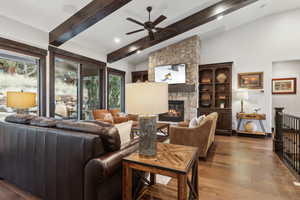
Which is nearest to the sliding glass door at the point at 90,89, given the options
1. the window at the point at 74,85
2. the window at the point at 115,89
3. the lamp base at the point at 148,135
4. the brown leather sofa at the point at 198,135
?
the window at the point at 74,85

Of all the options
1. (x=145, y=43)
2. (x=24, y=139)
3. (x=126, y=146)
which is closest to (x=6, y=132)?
(x=24, y=139)

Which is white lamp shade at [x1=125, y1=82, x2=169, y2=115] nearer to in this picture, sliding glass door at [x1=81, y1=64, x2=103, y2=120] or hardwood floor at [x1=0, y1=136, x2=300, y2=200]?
hardwood floor at [x1=0, y1=136, x2=300, y2=200]

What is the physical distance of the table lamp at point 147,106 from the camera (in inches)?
51.9

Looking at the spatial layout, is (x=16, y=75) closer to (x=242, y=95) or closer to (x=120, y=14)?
(x=120, y=14)

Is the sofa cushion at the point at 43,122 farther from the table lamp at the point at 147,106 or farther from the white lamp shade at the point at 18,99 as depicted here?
the white lamp shade at the point at 18,99

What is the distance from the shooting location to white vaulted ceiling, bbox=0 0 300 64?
286 centimetres

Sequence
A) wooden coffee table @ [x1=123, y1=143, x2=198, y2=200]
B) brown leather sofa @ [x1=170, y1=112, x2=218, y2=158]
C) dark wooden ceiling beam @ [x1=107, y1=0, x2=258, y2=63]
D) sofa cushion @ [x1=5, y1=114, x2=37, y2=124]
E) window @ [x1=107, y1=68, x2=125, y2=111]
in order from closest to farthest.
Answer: wooden coffee table @ [x1=123, y1=143, x2=198, y2=200] → sofa cushion @ [x1=5, y1=114, x2=37, y2=124] → brown leather sofa @ [x1=170, y1=112, x2=218, y2=158] → dark wooden ceiling beam @ [x1=107, y1=0, x2=258, y2=63] → window @ [x1=107, y1=68, x2=125, y2=111]

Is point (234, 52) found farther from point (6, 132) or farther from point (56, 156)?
point (6, 132)

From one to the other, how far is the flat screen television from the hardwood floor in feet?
9.92

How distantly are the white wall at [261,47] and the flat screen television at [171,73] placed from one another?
125cm

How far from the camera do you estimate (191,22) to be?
14.0 ft

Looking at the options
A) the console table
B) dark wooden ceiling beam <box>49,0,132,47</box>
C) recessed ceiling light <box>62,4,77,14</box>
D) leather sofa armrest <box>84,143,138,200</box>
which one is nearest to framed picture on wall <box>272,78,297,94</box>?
the console table

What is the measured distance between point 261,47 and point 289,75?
62.2 inches

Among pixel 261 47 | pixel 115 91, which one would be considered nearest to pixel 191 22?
pixel 261 47
